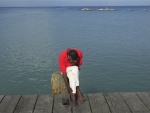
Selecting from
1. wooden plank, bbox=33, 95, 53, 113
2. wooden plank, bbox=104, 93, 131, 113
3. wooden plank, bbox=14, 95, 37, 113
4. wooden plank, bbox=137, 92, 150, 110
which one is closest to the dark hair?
wooden plank, bbox=33, 95, 53, 113

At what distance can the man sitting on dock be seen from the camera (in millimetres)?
6660

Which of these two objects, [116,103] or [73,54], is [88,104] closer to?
[116,103]

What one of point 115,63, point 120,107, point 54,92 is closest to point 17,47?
point 115,63

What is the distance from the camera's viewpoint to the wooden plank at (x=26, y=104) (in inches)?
249

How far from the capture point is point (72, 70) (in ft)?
22.5

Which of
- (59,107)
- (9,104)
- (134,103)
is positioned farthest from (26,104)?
(134,103)

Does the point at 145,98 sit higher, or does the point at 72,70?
the point at 72,70

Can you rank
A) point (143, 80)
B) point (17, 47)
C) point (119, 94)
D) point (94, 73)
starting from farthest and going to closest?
point (17, 47) < point (94, 73) < point (143, 80) < point (119, 94)

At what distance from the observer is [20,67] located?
704 inches

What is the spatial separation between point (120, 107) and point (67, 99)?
56.6 inches

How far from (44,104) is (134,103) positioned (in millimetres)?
2431

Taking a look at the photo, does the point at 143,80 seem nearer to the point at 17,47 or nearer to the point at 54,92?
Answer: the point at 54,92

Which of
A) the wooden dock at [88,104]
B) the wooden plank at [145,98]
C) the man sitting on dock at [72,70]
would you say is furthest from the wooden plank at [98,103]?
the wooden plank at [145,98]

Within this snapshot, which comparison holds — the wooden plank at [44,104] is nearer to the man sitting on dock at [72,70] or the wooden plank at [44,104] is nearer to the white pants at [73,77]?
the man sitting on dock at [72,70]
